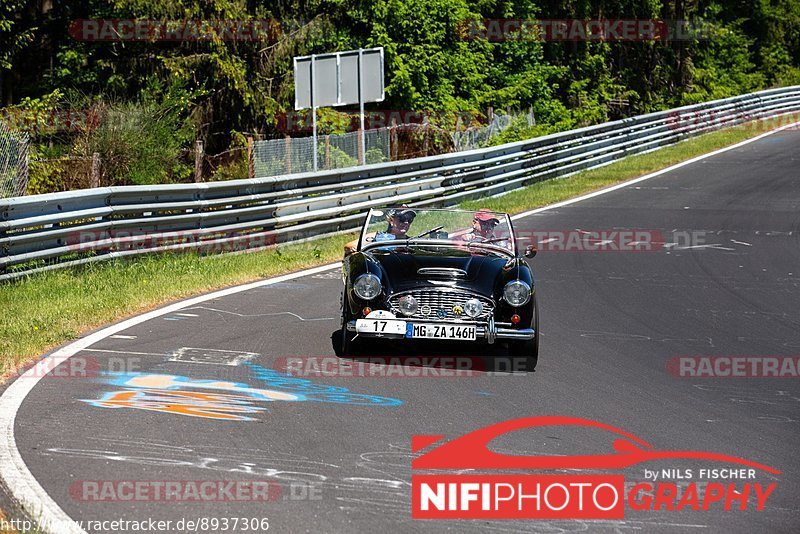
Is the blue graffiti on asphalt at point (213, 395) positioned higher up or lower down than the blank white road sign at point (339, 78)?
lower down

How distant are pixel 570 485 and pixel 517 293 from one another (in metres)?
3.40

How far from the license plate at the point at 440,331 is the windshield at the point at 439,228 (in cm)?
147

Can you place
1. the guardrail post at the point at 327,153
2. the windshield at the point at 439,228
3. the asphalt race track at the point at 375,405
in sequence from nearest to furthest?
the asphalt race track at the point at 375,405 → the windshield at the point at 439,228 → the guardrail post at the point at 327,153

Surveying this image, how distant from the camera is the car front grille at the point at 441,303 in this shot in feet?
29.6

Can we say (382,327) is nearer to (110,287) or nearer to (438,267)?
(438,267)

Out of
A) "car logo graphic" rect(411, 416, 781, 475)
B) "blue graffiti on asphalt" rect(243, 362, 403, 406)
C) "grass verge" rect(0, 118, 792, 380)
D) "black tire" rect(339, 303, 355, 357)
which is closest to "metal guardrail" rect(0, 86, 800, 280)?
"grass verge" rect(0, 118, 792, 380)

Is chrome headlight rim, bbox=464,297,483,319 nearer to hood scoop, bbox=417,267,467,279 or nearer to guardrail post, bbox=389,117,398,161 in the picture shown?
hood scoop, bbox=417,267,467,279

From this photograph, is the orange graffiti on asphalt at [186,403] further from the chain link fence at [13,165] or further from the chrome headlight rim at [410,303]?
the chain link fence at [13,165]

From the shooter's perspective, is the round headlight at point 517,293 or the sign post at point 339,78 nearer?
the round headlight at point 517,293

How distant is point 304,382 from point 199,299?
3.94 metres

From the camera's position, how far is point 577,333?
10414mm

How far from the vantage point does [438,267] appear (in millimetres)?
9344

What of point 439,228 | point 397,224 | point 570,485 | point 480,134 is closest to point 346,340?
point 397,224

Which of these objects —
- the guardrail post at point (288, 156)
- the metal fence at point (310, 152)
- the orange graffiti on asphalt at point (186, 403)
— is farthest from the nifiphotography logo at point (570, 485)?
the guardrail post at point (288, 156)
